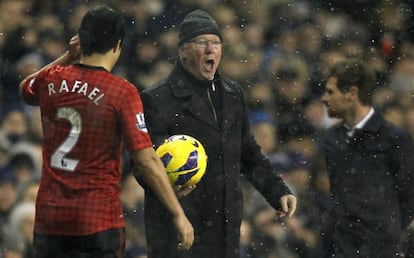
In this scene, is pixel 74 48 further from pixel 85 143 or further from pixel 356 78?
pixel 356 78

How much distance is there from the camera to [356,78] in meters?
9.75

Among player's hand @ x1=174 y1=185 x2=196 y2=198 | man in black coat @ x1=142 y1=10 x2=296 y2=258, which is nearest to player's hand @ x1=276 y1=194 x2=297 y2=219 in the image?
man in black coat @ x1=142 y1=10 x2=296 y2=258

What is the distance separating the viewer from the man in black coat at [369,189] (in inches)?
367

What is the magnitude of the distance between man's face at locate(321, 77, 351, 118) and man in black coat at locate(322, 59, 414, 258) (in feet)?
0.53

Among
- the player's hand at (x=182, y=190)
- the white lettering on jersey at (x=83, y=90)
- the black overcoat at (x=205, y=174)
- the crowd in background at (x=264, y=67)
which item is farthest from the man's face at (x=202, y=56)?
the crowd in background at (x=264, y=67)

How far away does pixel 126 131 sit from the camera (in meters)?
7.26

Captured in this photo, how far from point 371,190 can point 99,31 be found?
2.84 meters

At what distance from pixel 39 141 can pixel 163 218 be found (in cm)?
386

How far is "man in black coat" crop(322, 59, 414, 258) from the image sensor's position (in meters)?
9.32

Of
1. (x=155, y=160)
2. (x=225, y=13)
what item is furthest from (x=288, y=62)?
(x=155, y=160)

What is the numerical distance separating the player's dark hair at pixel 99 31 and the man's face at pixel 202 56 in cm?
126

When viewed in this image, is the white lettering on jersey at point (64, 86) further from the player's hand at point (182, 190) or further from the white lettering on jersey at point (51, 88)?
the player's hand at point (182, 190)

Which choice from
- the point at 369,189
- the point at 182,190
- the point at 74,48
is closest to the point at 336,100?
the point at 369,189

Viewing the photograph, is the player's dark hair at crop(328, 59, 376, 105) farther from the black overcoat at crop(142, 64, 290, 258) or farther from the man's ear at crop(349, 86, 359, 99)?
the black overcoat at crop(142, 64, 290, 258)
